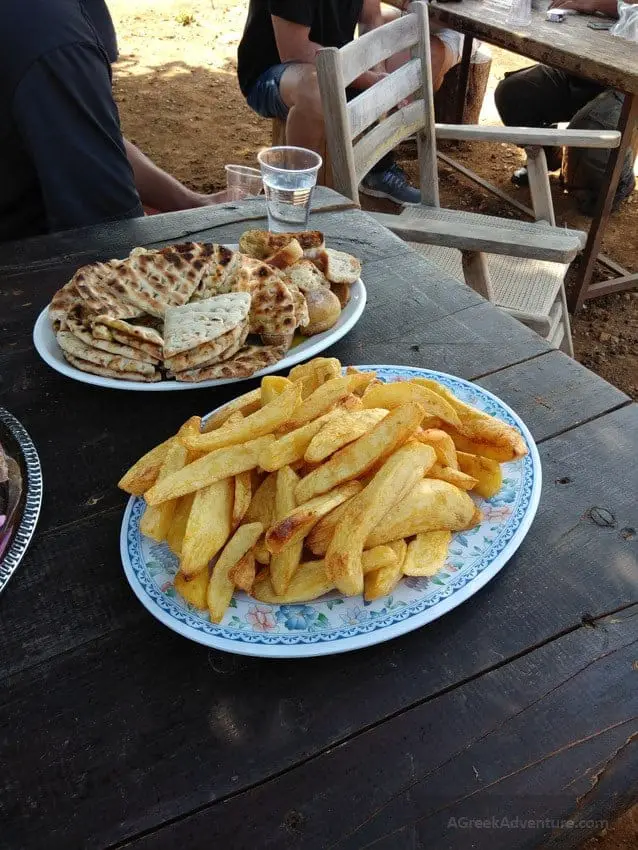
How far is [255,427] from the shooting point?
3.76ft

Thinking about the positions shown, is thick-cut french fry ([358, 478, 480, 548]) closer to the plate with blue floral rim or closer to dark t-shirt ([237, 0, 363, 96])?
the plate with blue floral rim

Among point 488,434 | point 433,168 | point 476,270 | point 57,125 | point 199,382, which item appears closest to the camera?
point 488,434

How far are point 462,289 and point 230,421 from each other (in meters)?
1.04

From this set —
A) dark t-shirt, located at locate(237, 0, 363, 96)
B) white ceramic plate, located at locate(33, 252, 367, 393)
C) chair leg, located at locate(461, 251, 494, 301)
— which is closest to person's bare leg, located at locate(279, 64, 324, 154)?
dark t-shirt, located at locate(237, 0, 363, 96)

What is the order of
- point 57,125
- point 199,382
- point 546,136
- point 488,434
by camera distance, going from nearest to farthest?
point 488,434, point 199,382, point 57,125, point 546,136

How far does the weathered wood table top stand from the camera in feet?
13.2

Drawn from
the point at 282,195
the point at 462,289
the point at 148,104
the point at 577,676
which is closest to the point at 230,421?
the point at 577,676

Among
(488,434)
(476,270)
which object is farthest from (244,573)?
(476,270)

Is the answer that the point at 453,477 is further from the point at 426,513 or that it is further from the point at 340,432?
the point at 340,432

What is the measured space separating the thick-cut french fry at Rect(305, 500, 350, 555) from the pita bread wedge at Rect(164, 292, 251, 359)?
0.60m

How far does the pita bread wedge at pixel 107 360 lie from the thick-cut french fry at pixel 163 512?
1.38 feet

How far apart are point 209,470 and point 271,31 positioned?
482 cm

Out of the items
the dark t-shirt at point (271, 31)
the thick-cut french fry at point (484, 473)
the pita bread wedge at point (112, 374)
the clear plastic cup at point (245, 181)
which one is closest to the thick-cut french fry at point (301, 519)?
the thick-cut french fry at point (484, 473)

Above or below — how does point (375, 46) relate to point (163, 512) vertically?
above
